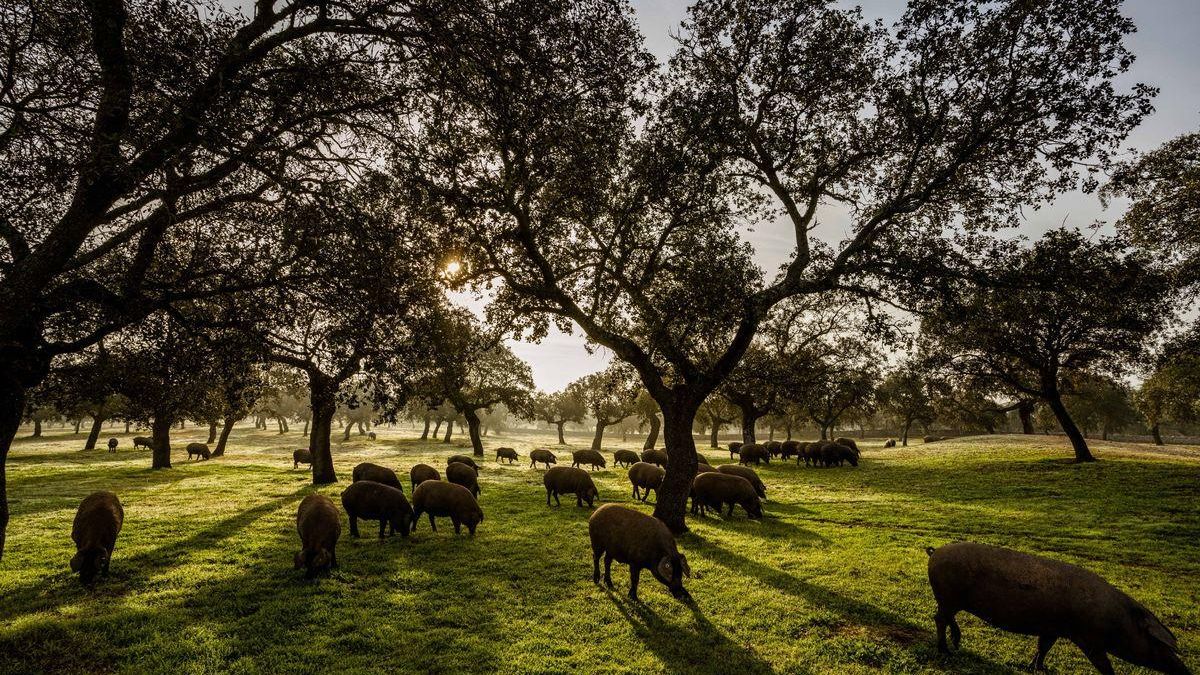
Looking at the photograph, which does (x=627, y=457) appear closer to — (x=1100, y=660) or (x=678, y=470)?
(x=678, y=470)

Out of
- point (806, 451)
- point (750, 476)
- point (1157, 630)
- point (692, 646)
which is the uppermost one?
point (1157, 630)

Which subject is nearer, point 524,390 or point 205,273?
point 205,273

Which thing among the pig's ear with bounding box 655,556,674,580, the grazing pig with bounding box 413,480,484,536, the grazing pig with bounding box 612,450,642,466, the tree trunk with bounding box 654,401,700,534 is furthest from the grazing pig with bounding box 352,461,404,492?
the grazing pig with bounding box 612,450,642,466

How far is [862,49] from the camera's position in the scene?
13.8m

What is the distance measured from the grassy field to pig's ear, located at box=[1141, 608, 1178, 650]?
139 centimetres

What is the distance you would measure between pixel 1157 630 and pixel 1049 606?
1145 millimetres

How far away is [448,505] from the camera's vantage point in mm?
14992

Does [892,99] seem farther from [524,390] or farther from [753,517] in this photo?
[524,390]

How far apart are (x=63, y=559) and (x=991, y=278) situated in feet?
81.6

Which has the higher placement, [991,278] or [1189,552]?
[991,278]

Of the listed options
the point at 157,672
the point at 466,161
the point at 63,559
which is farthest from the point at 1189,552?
the point at 63,559

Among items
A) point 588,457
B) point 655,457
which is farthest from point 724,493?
point 588,457

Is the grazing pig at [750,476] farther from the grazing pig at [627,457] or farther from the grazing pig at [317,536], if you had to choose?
the grazing pig at [317,536]

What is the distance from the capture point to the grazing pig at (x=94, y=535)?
32.4 ft
